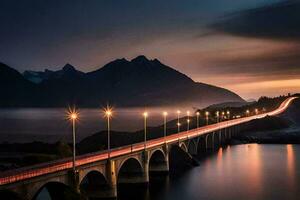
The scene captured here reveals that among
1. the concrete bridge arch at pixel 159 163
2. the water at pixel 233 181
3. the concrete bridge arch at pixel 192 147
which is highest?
the concrete bridge arch at pixel 192 147

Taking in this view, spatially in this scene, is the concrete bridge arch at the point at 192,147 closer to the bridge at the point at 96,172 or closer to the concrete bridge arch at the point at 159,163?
the bridge at the point at 96,172

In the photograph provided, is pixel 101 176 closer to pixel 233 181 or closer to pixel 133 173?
pixel 133 173

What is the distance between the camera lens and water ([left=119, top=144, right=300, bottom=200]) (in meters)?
73.4

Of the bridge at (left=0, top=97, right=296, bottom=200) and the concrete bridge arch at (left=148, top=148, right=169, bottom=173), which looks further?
the concrete bridge arch at (left=148, top=148, right=169, bottom=173)

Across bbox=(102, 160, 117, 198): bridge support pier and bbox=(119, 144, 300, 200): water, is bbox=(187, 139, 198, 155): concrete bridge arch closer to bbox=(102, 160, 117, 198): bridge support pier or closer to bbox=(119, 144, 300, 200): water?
bbox=(119, 144, 300, 200): water

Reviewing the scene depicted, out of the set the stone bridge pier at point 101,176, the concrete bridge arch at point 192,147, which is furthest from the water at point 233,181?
the concrete bridge arch at point 192,147

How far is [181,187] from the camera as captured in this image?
3155 inches

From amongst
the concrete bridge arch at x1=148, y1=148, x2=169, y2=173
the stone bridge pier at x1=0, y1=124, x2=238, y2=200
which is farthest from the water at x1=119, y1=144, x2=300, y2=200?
the stone bridge pier at x1=0, y1=124, x2=238, y2=200

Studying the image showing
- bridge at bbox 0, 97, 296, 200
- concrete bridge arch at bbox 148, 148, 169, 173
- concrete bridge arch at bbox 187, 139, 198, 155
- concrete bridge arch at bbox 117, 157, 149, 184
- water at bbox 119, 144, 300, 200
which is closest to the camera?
bridge at bbox 0, 97, 296, 200

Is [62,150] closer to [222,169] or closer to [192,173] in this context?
[192,173]

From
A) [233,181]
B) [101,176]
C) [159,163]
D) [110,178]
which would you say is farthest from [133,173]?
[233,181]

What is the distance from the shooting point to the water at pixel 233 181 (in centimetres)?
7344

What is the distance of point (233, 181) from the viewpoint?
86938mm

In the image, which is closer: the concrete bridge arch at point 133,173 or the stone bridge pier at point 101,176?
the stone bridge pier at point 101,176
